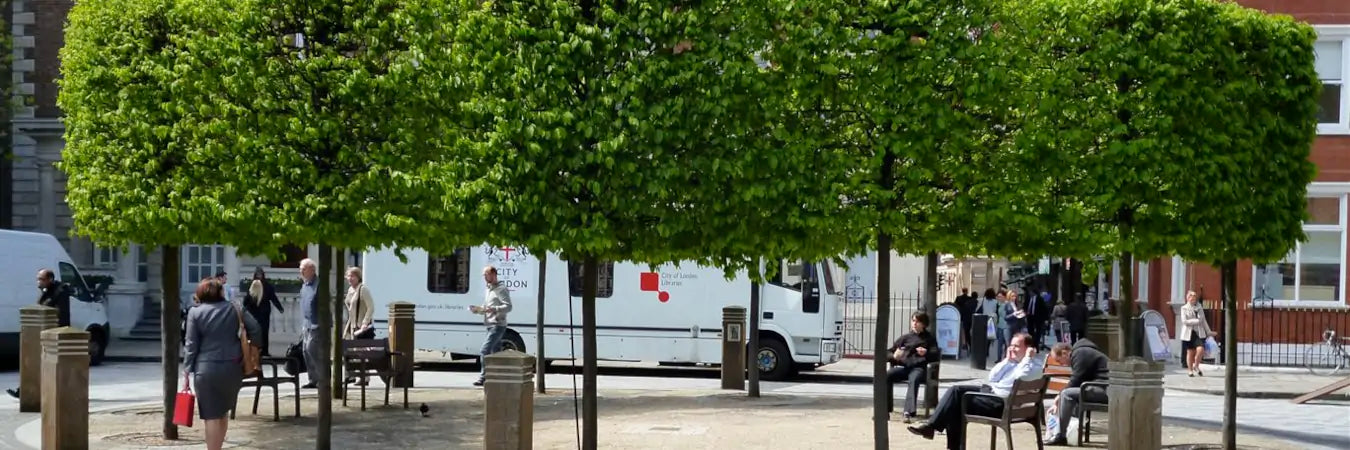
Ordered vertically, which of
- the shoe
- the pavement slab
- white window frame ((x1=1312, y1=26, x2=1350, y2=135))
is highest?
white window frame ((x1=1312, y1=26, x2=1350, y2=135))

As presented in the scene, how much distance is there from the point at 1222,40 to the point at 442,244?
7.46m

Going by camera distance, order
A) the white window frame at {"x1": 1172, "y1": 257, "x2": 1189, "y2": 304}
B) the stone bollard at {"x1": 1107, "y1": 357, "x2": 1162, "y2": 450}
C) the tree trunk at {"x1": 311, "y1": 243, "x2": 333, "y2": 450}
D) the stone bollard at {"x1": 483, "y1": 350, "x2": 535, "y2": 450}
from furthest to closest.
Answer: the white window frame at {"x1": 1172, "y1": 257, "x2": 1189, "y2": 304} < the tree trunk at {"x1": 311, "y1": 243, "x2": 333, "y2": 450} < the stone bollard at {"x1": 1107, "y1": 357, "x2": 1162, "y2": 450} < the stone bollard at {"x1": 483, "y1": 350, "x2": 535, "y2": 450}

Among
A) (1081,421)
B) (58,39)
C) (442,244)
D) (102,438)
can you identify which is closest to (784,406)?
(1081,421)

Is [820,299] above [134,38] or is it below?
below

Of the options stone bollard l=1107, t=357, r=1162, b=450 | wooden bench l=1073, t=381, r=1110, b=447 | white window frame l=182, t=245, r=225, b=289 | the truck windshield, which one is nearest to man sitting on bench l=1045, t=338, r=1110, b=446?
wooden bench l=1073, t=381, r=1110, b=447

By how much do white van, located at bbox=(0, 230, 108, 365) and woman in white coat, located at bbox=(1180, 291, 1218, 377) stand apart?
17.6 m

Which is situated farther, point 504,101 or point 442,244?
point 442,244

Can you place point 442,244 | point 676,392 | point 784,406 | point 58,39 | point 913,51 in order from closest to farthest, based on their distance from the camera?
point 913,51
point 442,244
point 784,406
point 676,392
point 58,39

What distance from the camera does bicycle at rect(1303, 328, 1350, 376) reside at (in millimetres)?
27891

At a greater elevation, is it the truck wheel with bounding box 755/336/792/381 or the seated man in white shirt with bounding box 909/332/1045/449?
the seated man in white shirt with bounding box 909/332/1045/449

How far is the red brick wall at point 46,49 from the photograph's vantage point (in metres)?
35.9

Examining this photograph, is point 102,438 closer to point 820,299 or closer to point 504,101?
point 504,101

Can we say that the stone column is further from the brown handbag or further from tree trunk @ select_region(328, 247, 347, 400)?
the brown handbag

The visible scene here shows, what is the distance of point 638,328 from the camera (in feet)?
80.8
